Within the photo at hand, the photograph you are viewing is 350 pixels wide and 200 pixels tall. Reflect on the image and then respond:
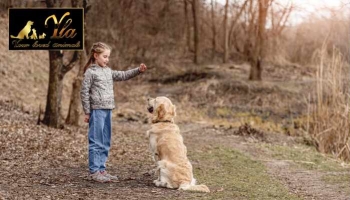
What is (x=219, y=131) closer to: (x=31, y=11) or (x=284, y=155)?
(x=284, y=155)

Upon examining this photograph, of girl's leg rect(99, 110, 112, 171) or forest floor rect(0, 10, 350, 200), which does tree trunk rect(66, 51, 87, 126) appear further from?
girl's leg rect(99, 110, 112, 171)

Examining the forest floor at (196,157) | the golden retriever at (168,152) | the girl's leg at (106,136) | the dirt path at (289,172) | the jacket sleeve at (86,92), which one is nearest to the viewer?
the golden retriever at (168,152)

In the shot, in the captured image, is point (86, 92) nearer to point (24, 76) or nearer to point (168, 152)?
point (168, 152)

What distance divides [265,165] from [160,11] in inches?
985

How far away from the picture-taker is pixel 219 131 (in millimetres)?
16141

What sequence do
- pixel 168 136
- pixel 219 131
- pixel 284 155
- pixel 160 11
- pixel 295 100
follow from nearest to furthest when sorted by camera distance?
pixel 168 136
pixel 284 155
pixel 219 131
pixel 295 100
pixel 160 11

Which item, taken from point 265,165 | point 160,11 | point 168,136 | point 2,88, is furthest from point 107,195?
point 160,11

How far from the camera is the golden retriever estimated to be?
7.48 metres

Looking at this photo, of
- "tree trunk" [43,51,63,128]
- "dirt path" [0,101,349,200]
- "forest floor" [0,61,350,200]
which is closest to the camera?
"dirt path" [0,101,349,200]

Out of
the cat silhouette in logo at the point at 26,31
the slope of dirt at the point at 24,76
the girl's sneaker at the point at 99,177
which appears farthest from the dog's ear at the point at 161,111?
the slope of dirt at the point at 24,76

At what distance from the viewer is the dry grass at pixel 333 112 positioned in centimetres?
1309

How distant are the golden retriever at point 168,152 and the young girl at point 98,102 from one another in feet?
2.00

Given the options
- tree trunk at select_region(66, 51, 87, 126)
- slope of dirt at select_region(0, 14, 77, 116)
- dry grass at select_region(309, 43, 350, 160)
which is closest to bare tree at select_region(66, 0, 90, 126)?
tree trunk at select_region(66, 51, 87, 126)

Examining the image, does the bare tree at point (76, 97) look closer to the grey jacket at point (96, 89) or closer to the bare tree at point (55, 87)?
the bare tree at point (55, 87)
